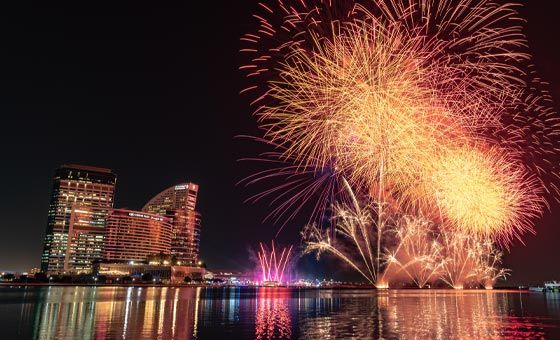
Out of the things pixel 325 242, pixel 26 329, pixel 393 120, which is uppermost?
pixel 393 120

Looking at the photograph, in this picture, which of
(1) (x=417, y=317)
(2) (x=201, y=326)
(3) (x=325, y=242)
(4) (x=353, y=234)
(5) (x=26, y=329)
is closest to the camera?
(5) (x=26, y=329)

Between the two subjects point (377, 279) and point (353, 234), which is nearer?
point (353, 234)

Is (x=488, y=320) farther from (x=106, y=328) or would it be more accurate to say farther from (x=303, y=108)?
(x=106, y=328)

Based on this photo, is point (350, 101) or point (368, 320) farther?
point (350, 101)

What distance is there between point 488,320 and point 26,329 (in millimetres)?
31204

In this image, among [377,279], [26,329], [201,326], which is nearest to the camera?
[26,329]

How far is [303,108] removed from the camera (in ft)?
126

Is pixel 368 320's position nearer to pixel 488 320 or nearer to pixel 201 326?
pixel 488 320

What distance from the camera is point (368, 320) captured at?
3434 cm

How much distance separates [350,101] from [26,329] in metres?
26.3

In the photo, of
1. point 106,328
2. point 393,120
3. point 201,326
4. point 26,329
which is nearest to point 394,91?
point 393,120

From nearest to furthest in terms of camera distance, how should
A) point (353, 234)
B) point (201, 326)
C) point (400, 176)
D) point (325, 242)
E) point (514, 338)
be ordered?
point (514, 338)
point (201, 326)
point (400, 176)
point (353, 234)
point (325, 242)

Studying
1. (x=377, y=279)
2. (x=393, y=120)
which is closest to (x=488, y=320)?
(x=393, y=120)

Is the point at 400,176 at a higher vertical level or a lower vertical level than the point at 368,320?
higher
